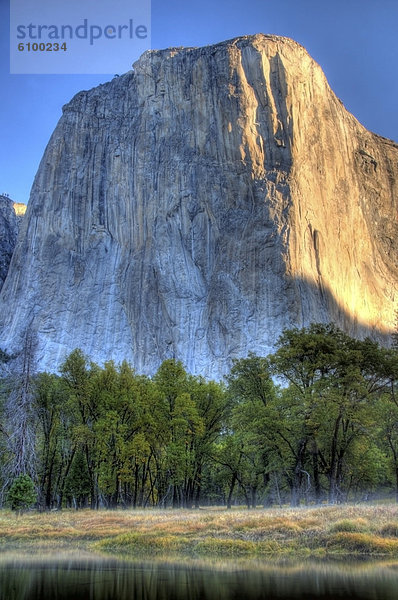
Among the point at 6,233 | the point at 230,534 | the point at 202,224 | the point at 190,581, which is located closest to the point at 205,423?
the point at 230,534

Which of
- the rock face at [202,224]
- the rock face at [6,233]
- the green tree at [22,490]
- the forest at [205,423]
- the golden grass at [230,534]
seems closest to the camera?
the golden grass at [230,534]

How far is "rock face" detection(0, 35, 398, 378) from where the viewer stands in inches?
2950

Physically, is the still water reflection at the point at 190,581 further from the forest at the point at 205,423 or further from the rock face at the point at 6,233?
the rock face at the point at 6,233

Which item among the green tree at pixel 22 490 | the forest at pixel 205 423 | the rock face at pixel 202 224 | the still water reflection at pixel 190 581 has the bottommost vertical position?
the still water reflection at pixel 190 581

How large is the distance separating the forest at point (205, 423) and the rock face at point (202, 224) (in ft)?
112

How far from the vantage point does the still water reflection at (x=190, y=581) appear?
12836 mm

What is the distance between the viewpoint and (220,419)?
1462 inches

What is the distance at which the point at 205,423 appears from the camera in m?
36.7

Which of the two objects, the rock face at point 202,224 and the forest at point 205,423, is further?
the rock face at point 202,224

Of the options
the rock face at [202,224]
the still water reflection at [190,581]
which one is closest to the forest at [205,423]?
the still water reflection at [190,581]

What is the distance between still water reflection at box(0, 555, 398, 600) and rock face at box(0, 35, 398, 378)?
176ft

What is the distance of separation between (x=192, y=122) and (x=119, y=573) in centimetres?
7351

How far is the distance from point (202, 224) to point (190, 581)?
67.5 m

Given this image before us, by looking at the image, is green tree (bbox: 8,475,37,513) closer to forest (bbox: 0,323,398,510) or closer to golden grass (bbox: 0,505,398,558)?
forest (bbox: 0,323,398,510)
